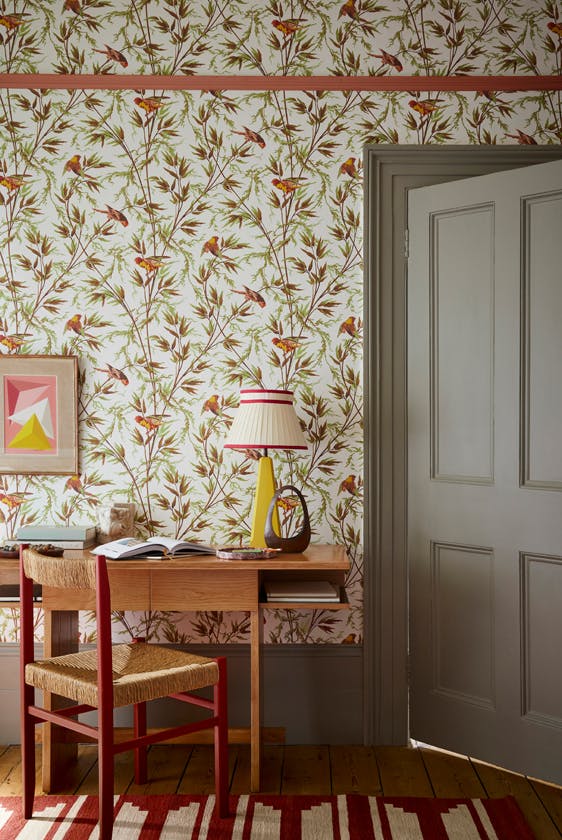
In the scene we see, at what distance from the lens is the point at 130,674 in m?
2.34

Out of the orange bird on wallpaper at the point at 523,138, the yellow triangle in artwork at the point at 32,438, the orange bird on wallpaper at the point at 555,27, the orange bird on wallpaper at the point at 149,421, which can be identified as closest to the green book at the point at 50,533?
the yellow triangle in artwork at the point at 32,438

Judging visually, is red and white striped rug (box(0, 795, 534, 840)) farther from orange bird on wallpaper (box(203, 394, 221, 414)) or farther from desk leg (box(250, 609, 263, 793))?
orange bird on wallpaper (box(203, 394, 221, 414))

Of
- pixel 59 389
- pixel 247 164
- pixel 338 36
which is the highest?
pixel 338 36

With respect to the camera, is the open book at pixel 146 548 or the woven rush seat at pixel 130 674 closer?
the woven rush seat at pixel 130 674

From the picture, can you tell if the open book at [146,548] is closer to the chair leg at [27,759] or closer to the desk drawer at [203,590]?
the desk drawer at [203,590]

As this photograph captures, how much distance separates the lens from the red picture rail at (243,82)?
3.14 meters

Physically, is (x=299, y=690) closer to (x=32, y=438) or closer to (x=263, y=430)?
(x=263, y=430)

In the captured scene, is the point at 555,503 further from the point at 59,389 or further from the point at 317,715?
the point at 59,389

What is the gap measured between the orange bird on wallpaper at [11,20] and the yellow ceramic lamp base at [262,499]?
1.97 m

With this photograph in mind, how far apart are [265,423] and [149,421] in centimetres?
57

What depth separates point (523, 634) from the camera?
279 centimetres

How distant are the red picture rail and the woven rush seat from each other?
2128 mm

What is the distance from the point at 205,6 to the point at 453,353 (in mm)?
1675

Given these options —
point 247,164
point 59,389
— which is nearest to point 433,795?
point 59,389
